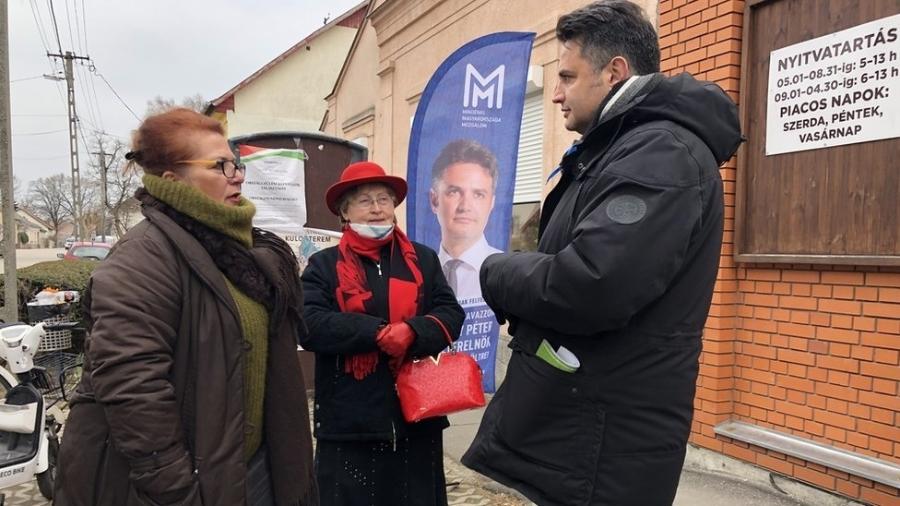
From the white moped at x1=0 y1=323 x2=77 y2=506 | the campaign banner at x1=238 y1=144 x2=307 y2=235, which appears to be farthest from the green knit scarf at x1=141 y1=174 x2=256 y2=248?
the campaign banner at x1=238 y1=144 x2=307 y2=235

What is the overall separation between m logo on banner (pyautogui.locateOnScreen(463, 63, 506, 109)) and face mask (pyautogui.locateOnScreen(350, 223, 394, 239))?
1195 millimetres

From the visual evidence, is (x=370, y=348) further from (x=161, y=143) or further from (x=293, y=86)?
(x=293, y=86)

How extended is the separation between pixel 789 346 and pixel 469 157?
2.16 metres

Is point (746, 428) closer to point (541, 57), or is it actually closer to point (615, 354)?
point (615, 354)

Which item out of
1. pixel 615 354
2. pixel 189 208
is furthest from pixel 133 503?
pixel 615 354

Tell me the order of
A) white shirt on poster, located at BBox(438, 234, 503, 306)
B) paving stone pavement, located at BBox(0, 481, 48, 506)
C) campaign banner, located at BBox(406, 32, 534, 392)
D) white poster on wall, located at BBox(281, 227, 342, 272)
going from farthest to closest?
white poster on wall, located at BBox(281, 227, 342, 272), paving stone pavement, located at BBox(0, 481, 48, 506), white shirt on poster, located at BBox(438, 234, 503, 306), campaign banner, located at BBox(406, 32, 534, 392)

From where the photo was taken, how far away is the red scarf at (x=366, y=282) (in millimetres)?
2645

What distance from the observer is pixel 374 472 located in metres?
2.63

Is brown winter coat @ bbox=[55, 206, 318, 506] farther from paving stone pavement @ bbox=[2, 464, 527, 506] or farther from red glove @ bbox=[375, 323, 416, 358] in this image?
paving stone pavement @ bbox=[2, 464, 527, 506]

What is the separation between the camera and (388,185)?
291cm

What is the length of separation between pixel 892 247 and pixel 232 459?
315 centimetres

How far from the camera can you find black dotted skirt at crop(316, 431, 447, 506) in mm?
2625

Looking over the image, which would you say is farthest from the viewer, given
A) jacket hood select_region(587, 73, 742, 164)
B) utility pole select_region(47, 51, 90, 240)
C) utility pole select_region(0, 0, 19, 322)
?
utility pole select_region(47, 51, 90, 240)

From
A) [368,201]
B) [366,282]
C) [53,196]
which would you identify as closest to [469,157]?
[368,201]
